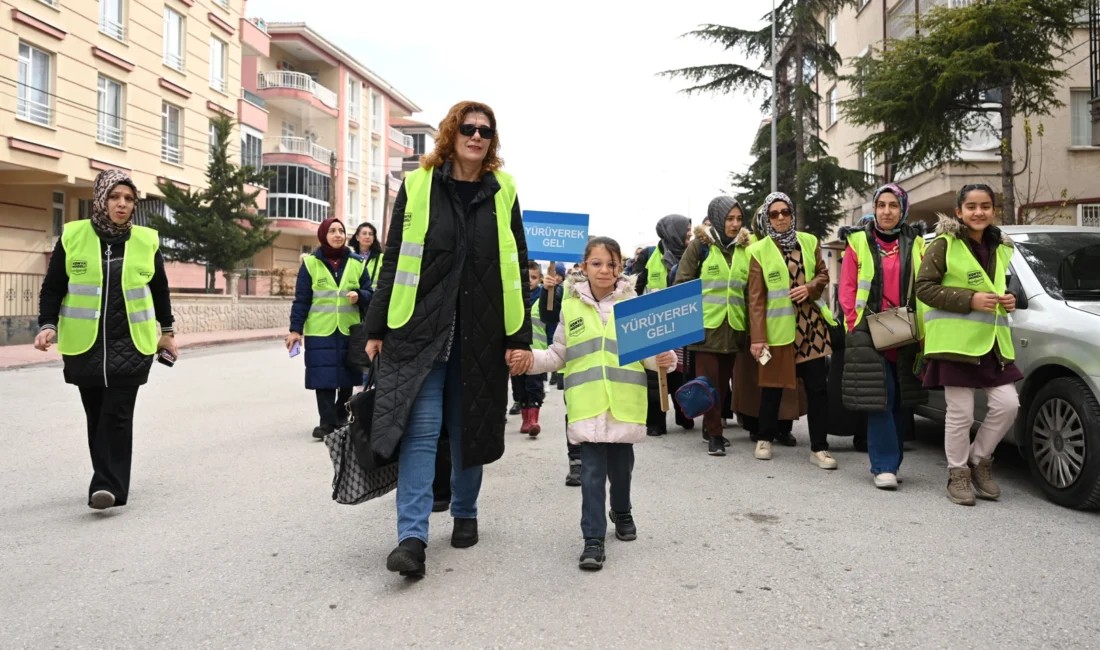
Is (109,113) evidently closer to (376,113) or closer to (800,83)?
(800,83)

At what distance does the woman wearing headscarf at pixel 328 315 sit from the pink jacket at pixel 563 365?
390 cm

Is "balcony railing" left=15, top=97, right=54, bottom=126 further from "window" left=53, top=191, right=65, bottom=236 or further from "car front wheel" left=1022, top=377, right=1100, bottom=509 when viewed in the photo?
"car front wheel" left=1022, top=377, right=1100, bottom=509

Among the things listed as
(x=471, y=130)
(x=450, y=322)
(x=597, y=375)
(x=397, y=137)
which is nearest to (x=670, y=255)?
(x=597, y=375)

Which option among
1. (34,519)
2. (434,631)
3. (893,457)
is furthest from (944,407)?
(34,519)

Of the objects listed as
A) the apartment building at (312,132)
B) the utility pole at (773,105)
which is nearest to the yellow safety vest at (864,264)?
the utility pole at (773,105)

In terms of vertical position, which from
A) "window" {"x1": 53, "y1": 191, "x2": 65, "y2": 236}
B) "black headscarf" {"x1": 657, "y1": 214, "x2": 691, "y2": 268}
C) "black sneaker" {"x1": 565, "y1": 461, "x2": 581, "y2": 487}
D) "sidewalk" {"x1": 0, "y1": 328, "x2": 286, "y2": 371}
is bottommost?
"black sneaker" {"x1": 565, "y1": 461, "x2": 581, "y2": 487}

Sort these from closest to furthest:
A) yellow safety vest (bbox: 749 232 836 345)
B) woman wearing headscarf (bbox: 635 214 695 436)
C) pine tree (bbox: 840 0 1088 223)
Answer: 1. yellow safety vest (bbox: 749 232 836 345)
2. woman wearing headscarf (bbox: 635 214 695 436)
3. pine tree (bbox: 840 0 1088 223)

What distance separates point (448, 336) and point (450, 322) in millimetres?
65

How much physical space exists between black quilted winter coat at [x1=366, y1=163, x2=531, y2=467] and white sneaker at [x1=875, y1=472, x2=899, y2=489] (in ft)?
9.33

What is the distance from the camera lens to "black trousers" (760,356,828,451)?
6625 millimetres

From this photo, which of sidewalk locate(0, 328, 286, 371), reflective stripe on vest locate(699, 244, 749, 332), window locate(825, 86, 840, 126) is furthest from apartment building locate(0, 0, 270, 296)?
window locate(825, 86, 840, 126)

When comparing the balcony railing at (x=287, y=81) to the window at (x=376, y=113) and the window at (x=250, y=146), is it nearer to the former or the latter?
the window at (x=250, y=146)

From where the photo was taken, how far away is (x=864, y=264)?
19.3 feet

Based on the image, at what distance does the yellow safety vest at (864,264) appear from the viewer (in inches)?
229
